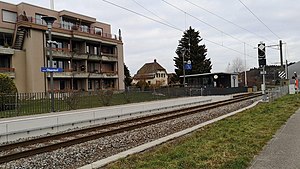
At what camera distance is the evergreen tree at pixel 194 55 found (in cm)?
6650

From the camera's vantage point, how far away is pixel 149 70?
94.8 meters

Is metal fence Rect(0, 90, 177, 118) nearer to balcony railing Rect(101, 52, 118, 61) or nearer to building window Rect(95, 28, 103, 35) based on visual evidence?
balcony railing Rect(101, 52, 118, 61)

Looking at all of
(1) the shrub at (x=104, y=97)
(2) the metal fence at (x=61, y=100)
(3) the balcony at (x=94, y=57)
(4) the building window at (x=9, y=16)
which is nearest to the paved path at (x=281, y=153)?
(2) the metal fence at (x=61, y=100)

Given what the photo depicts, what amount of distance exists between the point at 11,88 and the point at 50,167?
15336 millimetres

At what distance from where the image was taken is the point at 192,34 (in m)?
69.1

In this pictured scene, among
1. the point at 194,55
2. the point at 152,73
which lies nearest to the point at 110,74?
the point at 194,55

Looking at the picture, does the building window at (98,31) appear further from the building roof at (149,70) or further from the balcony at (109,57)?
the building roof at (149,70)

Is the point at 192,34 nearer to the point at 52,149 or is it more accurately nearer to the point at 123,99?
the point at 123,99

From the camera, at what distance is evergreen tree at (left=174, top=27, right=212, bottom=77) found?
66.5 m

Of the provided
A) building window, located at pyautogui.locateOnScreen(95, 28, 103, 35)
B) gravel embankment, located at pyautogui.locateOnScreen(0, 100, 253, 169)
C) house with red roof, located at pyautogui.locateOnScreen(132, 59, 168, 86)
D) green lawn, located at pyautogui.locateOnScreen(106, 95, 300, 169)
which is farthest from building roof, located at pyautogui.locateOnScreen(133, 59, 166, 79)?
green lawn, located at pyautogui.locateOnScreen(106, 95, 300, 169)

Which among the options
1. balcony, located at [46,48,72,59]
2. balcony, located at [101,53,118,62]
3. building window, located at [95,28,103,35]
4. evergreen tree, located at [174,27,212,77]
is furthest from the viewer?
evergreen tree, located at [174,27,212,77]

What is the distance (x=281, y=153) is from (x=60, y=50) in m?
37.8

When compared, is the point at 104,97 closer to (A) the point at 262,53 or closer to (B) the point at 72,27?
(A) the point at 262,53

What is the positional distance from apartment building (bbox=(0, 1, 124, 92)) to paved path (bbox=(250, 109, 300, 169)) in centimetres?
3200
